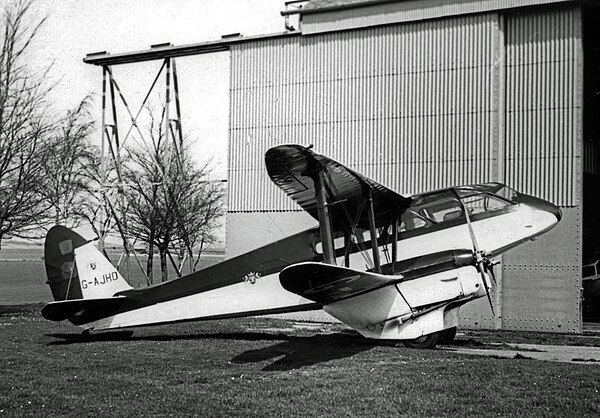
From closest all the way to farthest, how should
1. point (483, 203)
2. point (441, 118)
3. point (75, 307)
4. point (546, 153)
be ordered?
point (483, 203) → point (75, 307) → point (546, 153) → point (441, 118)

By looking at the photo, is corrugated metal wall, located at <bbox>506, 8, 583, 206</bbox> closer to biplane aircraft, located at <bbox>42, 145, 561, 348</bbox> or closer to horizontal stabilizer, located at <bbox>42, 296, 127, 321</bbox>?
biplane aircraft, located at <bbox>42, 145, 561, 348</bbox>

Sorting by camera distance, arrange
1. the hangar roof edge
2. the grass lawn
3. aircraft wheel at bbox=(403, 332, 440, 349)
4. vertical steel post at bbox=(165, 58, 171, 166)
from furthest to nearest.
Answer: vertical steel post at bbox=(165, 58, 171, 166)
the hangar roof edge
aircraft wheel at bbox=(403, 332, 440, 349)
the grass lawn

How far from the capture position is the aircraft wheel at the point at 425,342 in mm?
11938

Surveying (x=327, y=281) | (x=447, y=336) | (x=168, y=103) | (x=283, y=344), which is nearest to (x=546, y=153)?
(x=447, y=336)

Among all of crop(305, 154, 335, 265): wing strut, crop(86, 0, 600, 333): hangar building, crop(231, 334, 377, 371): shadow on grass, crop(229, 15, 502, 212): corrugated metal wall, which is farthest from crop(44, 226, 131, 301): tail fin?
crop(229, 15, 502, 212): corrugated metal wall

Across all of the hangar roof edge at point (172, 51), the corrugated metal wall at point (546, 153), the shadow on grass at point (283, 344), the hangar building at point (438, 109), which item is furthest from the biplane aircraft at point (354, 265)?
the hangar roof edge at point (172, 51)

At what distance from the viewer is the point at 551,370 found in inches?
354

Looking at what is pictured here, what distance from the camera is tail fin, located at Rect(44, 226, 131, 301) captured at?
12.8m

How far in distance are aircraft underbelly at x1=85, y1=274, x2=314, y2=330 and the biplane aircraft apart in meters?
0.02

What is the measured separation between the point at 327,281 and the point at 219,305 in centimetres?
338

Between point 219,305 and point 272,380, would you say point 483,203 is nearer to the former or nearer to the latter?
point 219,305

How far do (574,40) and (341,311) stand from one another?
9.04m

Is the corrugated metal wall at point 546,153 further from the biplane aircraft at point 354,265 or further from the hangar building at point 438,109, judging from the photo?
the biplane aircraft at point 354,265

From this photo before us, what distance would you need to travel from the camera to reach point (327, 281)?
10.2m
